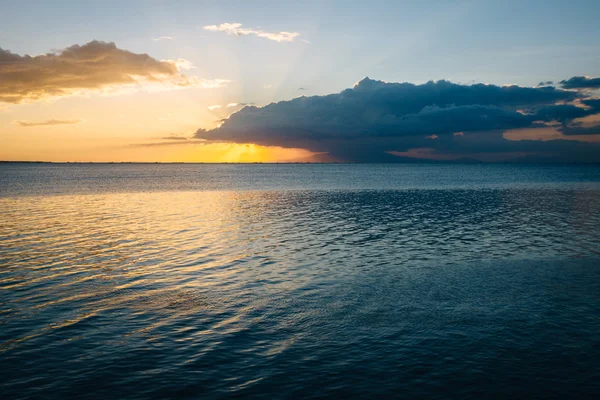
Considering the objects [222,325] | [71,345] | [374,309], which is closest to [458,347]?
[374,309]

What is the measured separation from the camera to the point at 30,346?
17516 mm

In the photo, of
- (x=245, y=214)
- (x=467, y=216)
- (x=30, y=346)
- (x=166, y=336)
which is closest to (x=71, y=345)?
(x=30, y=346)

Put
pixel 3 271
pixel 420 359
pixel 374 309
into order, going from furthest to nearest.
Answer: pixel 3 271
pixel 374 309
pixel 420 359

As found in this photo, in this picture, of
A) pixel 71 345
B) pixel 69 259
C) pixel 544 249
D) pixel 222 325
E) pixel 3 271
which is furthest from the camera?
pixel 544 249

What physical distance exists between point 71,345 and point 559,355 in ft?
65.0

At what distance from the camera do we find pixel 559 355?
16.8 m

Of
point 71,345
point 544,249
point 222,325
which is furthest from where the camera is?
point 544,249

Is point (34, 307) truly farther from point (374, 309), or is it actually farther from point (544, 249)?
point (544, 249)

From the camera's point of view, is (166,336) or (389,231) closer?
(166,336)

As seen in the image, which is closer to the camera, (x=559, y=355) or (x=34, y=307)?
(x=559, y=355)

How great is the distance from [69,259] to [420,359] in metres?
28.3

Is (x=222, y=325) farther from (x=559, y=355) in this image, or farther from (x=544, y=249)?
(x=544, y=249)

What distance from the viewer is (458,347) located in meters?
17.5

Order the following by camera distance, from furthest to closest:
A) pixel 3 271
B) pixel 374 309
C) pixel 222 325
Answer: pixel 3 271 < pixel 374 309 < pixel 222 325
